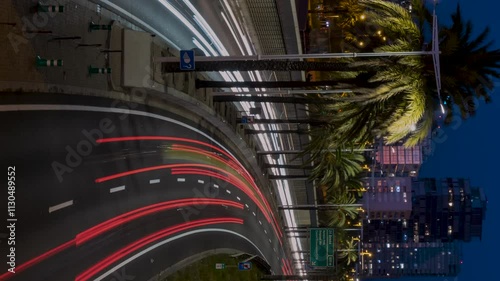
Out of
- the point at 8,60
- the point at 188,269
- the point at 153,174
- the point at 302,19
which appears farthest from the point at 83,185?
the point at 302,19

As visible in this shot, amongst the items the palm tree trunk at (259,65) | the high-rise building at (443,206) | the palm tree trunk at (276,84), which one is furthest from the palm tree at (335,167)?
the high-rise building at (443,206)

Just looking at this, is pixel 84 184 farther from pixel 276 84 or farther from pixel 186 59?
pixel 276 84

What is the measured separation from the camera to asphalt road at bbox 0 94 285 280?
19062 mm

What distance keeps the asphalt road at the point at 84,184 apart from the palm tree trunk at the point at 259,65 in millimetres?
3621

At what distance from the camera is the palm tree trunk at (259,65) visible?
95.2 feet

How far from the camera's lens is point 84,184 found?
23.2 m

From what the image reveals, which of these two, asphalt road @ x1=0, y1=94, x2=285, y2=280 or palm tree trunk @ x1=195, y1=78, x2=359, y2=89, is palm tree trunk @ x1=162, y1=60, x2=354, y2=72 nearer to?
palm tree trunk @ x1=195, y1=78, x2=359, y2=89

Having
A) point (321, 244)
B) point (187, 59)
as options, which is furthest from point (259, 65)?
point (321, 244)

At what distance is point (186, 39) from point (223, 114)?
Result: 7022 millimetres

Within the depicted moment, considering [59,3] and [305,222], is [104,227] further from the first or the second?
[305,222]

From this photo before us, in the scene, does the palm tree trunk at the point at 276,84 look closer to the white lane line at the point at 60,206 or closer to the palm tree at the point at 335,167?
the white lane line at the point at 60,206

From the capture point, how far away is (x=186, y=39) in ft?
116

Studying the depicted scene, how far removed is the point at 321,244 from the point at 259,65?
2769 cm

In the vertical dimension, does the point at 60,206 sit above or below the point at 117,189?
below
